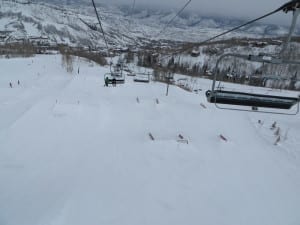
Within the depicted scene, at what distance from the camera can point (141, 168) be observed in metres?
6.49

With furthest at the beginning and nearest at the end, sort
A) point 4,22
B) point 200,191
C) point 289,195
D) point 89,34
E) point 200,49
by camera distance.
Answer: point 89,34
point 4,22
point 200,49
point 289,195
point 200,191

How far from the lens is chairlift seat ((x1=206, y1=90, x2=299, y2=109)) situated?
12.2ft

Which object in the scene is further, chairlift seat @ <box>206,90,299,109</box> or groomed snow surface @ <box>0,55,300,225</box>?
groomed snow surface @ <box>0,55,300,225</box>

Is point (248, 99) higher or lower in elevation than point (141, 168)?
higher

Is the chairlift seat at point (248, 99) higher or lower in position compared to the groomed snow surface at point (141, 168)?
higher

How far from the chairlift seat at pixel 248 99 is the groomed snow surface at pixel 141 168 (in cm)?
283

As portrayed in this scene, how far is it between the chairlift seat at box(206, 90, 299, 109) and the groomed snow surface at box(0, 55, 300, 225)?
2.83 m

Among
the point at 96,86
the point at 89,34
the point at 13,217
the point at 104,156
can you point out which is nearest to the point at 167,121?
the point at 104,156

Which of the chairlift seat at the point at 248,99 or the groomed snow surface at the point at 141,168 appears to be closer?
the chairlift seat at the point at 248,99

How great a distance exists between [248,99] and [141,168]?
390 centimetres

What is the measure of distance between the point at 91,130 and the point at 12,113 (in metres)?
5.17

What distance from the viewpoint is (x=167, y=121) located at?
10.4m

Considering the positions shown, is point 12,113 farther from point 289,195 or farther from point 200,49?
point 200,49

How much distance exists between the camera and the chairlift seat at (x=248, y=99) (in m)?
3.71
